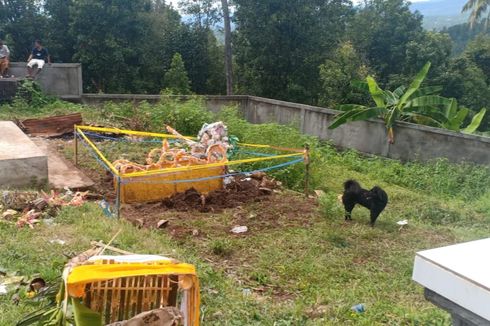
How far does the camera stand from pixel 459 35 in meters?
51.1

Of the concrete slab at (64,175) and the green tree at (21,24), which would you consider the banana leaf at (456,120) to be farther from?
the green tree at (21,24)

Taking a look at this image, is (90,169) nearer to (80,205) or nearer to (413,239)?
(80,205)

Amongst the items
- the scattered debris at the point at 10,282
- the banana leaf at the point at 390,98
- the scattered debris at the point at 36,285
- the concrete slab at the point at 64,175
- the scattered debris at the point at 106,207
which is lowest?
the scattered debris at the point at 106,207

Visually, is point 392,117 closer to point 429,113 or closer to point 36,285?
point 429,113

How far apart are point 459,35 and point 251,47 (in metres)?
36.4

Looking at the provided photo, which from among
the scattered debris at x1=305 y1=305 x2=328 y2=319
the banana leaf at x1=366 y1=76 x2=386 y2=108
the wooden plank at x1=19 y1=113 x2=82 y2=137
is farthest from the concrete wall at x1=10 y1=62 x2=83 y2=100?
the scattered debris at x1=305 y1=305 x2=328 y2=319

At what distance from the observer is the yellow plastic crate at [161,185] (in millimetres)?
7547

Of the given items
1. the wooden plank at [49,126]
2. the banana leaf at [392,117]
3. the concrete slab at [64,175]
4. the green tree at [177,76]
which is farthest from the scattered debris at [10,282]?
the green tree at [177,76]

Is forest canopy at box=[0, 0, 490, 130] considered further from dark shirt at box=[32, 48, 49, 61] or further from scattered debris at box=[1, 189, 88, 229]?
scattered debris at box=[1, 189, 88, 229]

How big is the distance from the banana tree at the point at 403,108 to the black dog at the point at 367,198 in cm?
647

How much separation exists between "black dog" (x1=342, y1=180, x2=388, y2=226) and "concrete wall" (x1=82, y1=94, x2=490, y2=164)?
5.81m

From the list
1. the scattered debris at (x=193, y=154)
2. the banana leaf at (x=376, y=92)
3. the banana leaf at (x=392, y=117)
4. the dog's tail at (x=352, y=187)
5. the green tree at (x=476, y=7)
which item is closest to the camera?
the dog's tail at (x=352, y=187)

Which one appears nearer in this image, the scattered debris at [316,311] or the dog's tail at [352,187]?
the scattered debris at [316,311]

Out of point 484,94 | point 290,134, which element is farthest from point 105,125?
point 484,94
